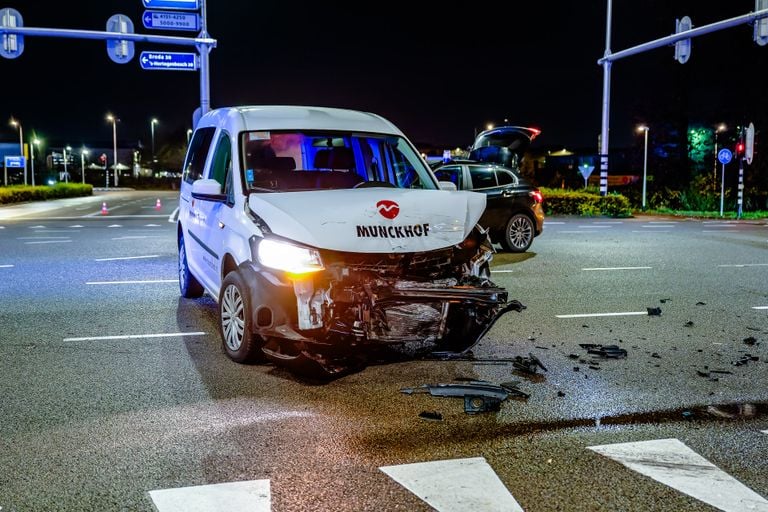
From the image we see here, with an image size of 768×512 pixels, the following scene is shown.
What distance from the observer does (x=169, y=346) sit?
22.1 feet

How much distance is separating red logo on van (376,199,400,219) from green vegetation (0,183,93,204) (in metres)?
34.0

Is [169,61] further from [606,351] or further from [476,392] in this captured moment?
[476,392]

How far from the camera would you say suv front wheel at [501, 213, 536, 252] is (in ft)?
47.6

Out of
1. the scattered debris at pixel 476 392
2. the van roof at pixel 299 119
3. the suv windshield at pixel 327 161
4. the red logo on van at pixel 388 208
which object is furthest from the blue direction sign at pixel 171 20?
the scattered debris at pixel 476 392

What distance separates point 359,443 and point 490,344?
109 inches

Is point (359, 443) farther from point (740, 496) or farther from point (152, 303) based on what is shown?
point (152, 303)

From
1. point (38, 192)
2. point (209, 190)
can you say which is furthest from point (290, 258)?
point (38, 192)

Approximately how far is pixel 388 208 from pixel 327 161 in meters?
1.63

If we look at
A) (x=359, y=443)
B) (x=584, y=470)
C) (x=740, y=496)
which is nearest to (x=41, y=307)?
(x=359, y=443)

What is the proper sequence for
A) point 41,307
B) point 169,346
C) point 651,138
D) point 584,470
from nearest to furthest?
point 584,470, point 169,346, point 41,307, point 651,138

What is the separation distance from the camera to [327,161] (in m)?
7.31

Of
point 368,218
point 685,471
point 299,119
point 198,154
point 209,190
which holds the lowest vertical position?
point 685,471

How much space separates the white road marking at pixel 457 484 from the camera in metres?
3.54

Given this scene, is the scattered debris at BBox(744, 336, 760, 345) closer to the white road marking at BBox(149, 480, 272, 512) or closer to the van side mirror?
the van side mirror
